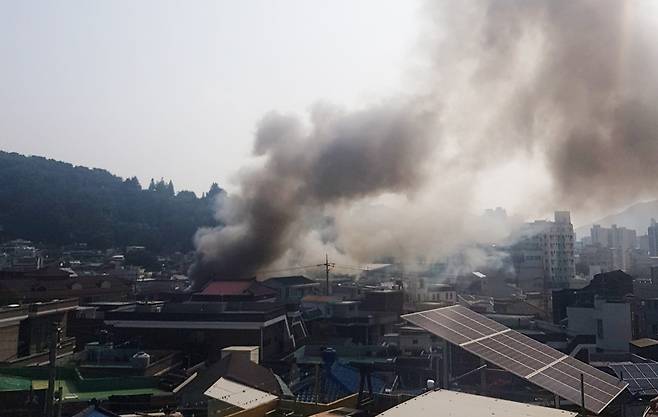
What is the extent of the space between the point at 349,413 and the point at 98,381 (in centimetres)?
1323

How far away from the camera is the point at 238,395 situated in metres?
13.5

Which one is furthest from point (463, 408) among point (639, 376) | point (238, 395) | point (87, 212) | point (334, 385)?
point (87, 212)

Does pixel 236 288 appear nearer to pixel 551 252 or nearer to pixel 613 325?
pixel 613 325

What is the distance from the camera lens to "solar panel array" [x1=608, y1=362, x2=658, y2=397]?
2036 cm

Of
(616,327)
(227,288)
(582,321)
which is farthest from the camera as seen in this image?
(227,288)

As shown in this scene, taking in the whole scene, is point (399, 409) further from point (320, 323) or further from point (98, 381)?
point (320, 323)

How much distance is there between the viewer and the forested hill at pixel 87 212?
112438mm

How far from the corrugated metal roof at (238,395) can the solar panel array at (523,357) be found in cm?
573

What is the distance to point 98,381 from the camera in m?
21.2

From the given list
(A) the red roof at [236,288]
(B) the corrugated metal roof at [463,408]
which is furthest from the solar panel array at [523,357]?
(A) the red roof at [236,288]

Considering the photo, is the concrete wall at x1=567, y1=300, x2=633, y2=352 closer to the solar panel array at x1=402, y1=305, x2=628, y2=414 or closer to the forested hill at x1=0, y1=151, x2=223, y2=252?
the solar panel array at x1=402, y1=305, x2=628, y2=414

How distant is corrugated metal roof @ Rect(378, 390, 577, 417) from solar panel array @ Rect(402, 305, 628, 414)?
5.16 metres

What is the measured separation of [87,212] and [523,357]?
116 metres

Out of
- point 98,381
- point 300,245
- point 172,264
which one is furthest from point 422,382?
point 172,264
